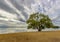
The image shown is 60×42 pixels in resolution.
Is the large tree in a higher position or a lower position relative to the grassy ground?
higher

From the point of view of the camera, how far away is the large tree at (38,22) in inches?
50.3

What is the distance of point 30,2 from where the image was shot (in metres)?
1.33

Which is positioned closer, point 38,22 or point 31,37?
point 31,37

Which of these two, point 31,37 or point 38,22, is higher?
point 38,22

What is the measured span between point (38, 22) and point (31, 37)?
0.18m

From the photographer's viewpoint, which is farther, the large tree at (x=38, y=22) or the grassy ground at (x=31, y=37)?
the large tree at (x=38, y=22)

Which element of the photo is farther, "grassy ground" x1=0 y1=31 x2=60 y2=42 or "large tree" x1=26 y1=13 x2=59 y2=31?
"large tree" x1=26 y1=13 x2=59 y2=31

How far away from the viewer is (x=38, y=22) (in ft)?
4.20

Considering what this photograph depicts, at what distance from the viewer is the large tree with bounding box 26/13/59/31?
50.3 inches

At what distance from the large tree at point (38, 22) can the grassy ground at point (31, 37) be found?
0.07 meters

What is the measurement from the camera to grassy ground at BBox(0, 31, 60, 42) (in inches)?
44.8

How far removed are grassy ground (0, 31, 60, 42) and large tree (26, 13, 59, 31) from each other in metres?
0.07

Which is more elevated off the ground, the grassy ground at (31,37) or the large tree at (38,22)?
the large tree at (38,22)

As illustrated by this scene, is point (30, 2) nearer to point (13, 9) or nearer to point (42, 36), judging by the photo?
point (13, 9)
